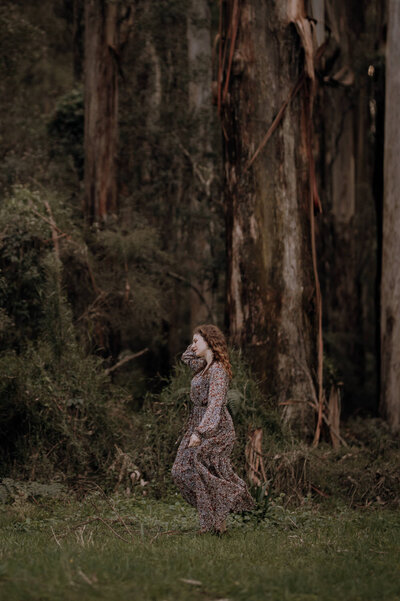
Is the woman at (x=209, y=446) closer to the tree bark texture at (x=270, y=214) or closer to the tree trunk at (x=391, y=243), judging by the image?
the tree bark texture at (x=270, y=214)

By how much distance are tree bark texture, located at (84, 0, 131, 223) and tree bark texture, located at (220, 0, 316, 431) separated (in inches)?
188

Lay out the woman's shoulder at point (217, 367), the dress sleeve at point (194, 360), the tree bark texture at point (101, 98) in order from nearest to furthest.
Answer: the woman's shoulder at point (217, 367) < the dress sleeve at point (194, 360) < the tree bark texture at point (101, 98)

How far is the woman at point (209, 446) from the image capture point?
754 cm

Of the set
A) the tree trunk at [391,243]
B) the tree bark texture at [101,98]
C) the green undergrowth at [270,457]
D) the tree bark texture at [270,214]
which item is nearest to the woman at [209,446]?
the green undergrowth at [270,457]

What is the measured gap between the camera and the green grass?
17.5 feet

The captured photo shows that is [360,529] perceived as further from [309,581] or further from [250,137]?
[250,137]

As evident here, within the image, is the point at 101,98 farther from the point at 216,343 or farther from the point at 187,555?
the point at 187,555

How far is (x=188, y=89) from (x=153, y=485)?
577 inches

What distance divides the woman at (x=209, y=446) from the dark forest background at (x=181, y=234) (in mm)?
2614

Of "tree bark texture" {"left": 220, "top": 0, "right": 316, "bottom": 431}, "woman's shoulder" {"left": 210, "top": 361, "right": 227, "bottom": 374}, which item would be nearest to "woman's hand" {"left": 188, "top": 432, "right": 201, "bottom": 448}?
"woman's shoulder" {"left": 210, "top": 361, "right": 227, "bottom": 374}

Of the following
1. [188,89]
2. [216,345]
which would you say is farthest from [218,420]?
[188,89]

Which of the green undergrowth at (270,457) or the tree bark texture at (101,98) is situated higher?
the tree bark texture at (101,98)

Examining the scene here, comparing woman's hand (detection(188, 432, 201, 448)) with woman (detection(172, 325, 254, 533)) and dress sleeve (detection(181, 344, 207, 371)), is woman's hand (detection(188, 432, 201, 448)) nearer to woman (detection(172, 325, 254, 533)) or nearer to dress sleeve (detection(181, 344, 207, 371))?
woman (detection(172, 325, 254, 533))

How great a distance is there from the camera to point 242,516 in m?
8.71
